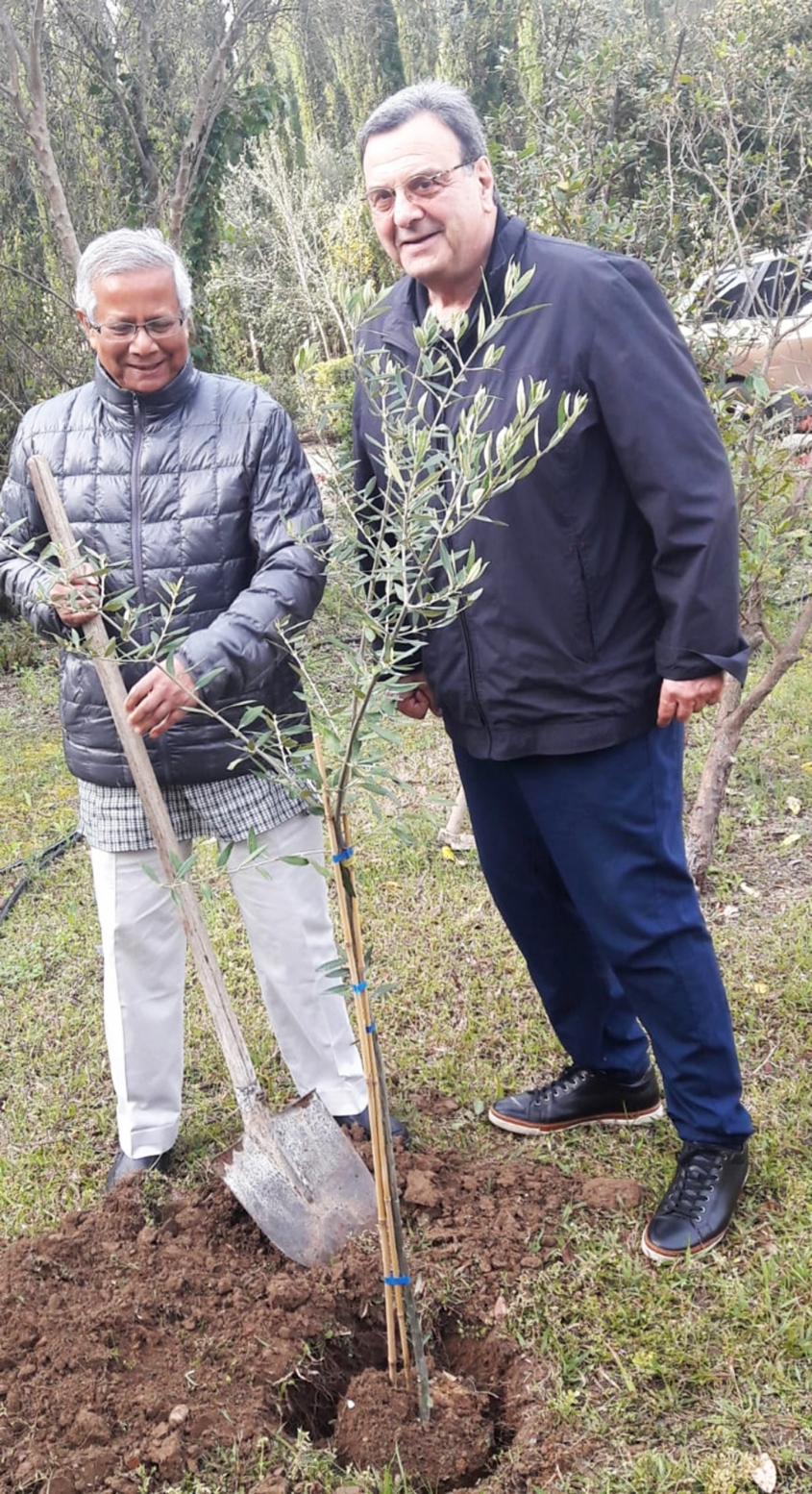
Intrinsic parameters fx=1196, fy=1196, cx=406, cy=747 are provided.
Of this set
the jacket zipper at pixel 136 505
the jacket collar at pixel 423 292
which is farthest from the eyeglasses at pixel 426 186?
the jacket zipper at pixel 136 505

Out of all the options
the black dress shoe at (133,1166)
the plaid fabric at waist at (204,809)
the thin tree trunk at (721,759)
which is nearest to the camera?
the plaid fabric at waist at (204,809)

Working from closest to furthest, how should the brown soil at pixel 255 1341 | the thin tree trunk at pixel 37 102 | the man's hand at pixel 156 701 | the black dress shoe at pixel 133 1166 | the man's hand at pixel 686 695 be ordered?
1. the brown soil at pixel 255 1341
2. the man's hand at pixel 686 695
3. the man's hand at pixel 156 701
4. the black dress shoe at pixel 133 1166
5. the thin tree trunk at pixel 37 102

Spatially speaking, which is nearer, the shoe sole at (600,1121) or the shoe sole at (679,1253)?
the shoe sole at (679,1253)

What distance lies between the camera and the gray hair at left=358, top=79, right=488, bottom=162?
219 cm

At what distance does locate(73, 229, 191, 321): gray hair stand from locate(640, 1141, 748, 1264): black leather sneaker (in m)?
2.14

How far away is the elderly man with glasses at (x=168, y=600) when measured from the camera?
2.45m

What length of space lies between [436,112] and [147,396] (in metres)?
0.83

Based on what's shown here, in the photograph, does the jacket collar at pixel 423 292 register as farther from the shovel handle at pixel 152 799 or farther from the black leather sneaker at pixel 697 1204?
the black leather sneaker at pixel 697 1204

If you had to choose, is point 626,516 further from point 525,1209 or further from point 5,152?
point 5,152

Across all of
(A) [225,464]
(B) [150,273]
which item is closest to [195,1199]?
(A) [225,464]

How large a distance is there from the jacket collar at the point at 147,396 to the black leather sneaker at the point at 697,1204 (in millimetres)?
1968

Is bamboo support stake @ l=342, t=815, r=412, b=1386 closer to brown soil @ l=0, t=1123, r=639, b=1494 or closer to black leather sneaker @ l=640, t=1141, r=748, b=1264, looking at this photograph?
brown soil @ l=0, t=1123, r=639, b=1494

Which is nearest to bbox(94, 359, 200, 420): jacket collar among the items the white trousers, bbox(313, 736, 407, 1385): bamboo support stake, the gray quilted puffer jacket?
the gray quilted puffer jacket

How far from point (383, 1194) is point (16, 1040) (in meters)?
2.04
